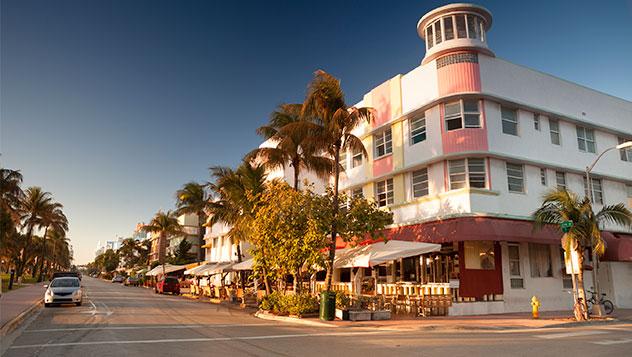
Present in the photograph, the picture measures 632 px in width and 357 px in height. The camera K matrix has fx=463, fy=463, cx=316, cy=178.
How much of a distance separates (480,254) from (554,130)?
29.9 ft

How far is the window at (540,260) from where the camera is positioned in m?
22.5

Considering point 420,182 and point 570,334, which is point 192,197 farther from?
point 570,334

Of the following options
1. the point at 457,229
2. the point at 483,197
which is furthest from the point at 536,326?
the point at 483,197

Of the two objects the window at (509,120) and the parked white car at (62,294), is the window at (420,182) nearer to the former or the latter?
the window at (509,120)

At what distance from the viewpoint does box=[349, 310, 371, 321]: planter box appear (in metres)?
17.5

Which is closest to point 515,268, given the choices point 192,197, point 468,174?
point 468,174

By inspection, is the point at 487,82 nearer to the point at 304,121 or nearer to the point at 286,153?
the point at 304,121

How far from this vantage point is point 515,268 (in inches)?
859

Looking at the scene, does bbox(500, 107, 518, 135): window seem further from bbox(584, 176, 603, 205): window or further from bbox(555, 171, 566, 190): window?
bbox(584, 176, 603, 205): window

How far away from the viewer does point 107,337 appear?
1246cm

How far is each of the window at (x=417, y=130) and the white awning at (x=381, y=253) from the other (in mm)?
7478

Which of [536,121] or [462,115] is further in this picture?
[536,121]

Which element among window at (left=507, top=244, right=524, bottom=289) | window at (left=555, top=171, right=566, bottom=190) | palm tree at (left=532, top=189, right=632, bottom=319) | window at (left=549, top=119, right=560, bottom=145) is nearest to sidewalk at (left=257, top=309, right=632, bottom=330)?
palm tree at (left=532, top=189, right=632, bottom=319)

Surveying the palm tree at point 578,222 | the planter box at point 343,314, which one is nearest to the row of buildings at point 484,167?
the palm tree at point 578,222
